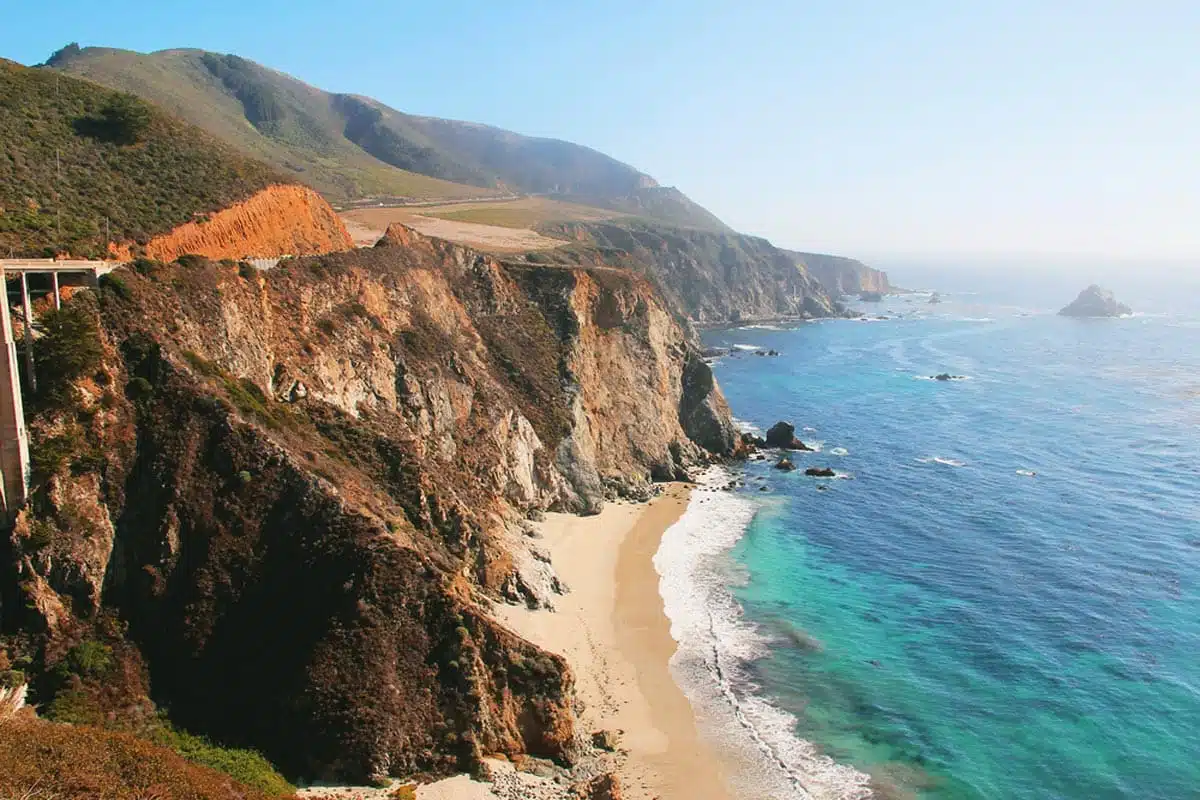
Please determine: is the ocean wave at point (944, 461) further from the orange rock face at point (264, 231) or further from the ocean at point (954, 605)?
the orange rock face at point (264, 231)

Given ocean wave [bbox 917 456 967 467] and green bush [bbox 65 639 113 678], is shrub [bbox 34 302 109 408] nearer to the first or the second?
green bush [bbox 65 639 113 678]

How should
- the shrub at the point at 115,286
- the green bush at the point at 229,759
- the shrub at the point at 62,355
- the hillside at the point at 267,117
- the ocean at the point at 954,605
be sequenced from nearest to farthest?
1. the green bush at the point at 229,759
2. the shrub at the point at 62,355
3. the ocean at the point at 954,605
4. the shrub at the point at 115,286
5. the hillside at the point at 267,117

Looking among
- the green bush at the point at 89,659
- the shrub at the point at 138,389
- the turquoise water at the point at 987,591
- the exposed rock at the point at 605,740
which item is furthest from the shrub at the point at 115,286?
the turquoise water at the point at 987,591

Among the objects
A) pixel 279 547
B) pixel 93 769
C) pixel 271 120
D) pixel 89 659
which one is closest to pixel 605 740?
pixel 279 547

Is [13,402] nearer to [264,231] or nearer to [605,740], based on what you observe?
[264,231]

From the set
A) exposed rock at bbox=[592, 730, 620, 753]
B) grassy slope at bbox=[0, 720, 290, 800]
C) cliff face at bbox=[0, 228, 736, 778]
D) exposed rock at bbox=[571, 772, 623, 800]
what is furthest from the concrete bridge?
exposed rock at bbox=[592, 730, 620, 753]

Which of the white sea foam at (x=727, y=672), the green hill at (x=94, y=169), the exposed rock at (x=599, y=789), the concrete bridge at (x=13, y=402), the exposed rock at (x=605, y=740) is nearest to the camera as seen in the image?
the exposed rock at (x=599, y=789)
